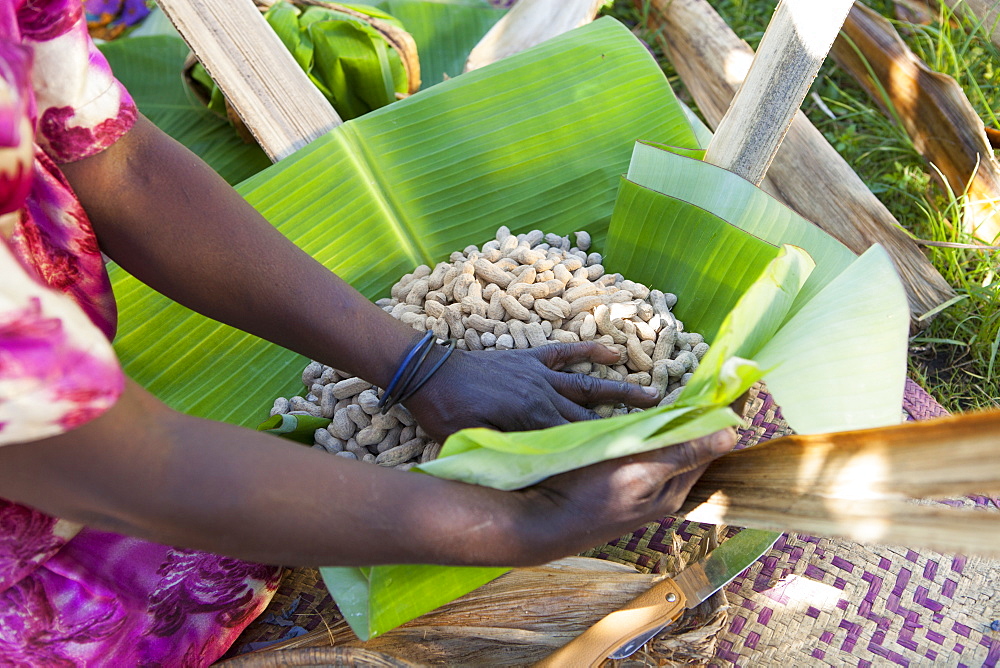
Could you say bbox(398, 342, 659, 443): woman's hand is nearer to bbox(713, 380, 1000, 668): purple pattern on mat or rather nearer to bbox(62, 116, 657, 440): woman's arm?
bbox(62, 116, 657, 440): woman's arm

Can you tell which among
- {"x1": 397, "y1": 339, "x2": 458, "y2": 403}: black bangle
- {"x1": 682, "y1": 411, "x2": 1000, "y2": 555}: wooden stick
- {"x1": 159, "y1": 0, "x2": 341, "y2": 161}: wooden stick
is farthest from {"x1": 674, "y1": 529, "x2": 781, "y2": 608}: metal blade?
{"x1": 159, "y1": 0, "x2": 341, "y2": 161}: wooden stick

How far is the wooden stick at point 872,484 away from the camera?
1.77 feet

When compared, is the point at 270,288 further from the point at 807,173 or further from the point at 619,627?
the point at 807,173

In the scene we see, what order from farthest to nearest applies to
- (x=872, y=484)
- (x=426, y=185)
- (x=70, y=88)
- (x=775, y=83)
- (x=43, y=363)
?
(x=426, y=185)
(x=775, y=83)
(x=70, y=88)
(x=872, y=484)
(x=43, y=363)

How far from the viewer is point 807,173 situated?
5.40 ft

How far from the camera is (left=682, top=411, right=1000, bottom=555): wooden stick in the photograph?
1.77ft

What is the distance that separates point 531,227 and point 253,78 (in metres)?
0.57

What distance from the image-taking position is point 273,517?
618 millimetres

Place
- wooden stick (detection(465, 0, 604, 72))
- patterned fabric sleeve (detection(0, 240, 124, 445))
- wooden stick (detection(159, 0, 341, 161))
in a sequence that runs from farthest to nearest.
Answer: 1. wooden stick (detection(465, 0, 604, 72))
2. wooden stick (detection(159, 0, 341, 161))
3. patterned fabric sleeve (detection(0, 240, 124, 445))

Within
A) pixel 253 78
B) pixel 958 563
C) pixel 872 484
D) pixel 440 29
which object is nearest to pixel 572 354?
pixel 872 484

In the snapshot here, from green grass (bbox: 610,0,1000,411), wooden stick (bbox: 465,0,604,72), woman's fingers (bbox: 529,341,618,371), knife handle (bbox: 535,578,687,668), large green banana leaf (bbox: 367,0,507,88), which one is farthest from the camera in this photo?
large green banana leaf (bbox: 367,0,507,88)

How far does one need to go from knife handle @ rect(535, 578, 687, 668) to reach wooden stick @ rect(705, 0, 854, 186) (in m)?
0.60

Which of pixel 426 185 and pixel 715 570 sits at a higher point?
pixel 426 185

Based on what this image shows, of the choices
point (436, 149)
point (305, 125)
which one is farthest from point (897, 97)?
point (305, 125)
